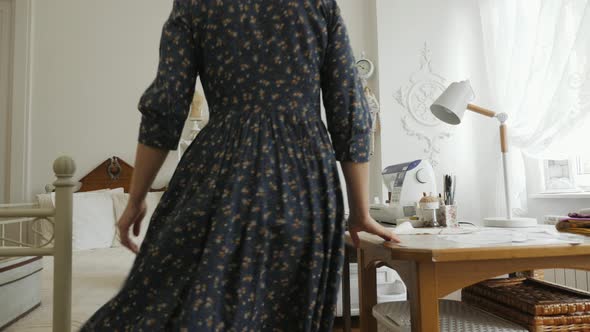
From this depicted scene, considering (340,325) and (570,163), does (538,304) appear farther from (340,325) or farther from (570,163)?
(570,163)

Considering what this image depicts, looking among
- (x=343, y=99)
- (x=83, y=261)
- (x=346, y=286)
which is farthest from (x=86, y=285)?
(x=343, y=99)

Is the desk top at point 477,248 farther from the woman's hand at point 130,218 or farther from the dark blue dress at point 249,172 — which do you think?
the woman's hand at point 130,218

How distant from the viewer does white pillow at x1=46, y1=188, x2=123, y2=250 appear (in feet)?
9.68

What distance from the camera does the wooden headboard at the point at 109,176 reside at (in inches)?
141

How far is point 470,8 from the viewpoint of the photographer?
363 centimetres

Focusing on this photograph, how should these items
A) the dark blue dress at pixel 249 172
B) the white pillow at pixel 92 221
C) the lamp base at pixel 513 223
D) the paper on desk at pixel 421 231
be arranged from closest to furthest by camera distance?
the dark blue dress at pixel 249 172, the paper on desk at pixel 421 231, the lamp base at pixel 513 223, the white pillow at pixel 92 221

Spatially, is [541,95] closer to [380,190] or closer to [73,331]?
[380,190]

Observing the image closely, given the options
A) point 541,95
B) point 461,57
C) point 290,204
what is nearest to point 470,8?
point 461,57

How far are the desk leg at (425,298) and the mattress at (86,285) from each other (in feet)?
2.60

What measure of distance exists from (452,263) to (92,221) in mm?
2572

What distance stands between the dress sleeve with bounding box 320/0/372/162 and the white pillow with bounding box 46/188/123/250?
97.9 inches

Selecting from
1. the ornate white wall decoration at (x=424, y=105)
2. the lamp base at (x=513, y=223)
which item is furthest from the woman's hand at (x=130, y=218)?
the ornate white wall decoration at (x=424, y=105)

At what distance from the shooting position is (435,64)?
359 cm

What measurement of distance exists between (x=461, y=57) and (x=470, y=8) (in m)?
0.40
